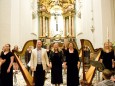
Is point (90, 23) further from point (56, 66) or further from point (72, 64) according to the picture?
point (72, 64)

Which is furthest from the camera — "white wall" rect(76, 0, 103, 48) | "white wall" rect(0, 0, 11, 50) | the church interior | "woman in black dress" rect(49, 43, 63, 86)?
"white wall" rect(0, 0, 11, 50)

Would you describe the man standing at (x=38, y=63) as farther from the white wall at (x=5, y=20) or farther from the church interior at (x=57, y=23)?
the white wall at (x=5, y=20)

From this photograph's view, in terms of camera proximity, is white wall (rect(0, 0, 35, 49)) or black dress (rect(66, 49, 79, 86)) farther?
white wall (rect(0, 0, 35, 49))

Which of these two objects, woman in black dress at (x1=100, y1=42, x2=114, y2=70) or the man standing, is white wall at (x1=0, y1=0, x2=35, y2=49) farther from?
woman in black dress at (x1=100, y1=42, x2=114, y2=70)

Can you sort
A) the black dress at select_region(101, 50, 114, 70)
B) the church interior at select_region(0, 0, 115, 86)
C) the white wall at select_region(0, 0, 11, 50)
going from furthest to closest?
the white wall at select_region(0, 0, 11, 50) < the church interior at select_region(0, 0, 115, 86) < the black dress at select_region(101, 50, 114, 70)

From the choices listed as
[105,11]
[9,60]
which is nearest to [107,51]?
[9,60]

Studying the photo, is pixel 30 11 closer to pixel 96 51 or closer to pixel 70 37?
pixel 70 37

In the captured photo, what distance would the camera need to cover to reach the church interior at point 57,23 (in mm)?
14000

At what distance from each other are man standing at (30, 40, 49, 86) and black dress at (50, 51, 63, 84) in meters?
1.03

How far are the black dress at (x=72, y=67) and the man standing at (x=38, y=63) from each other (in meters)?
0.84

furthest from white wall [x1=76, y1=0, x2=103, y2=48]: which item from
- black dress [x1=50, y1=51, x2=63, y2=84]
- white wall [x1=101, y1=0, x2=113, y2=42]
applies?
black dress [x1=50, y1=51, x2=63, y2=84]

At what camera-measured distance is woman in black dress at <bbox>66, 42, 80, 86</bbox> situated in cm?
751

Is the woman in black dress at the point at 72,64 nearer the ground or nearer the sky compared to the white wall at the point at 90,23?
nearer the ground

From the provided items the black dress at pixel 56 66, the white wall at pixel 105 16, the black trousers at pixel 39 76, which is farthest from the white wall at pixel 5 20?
the black trousers at pixel 39 76
